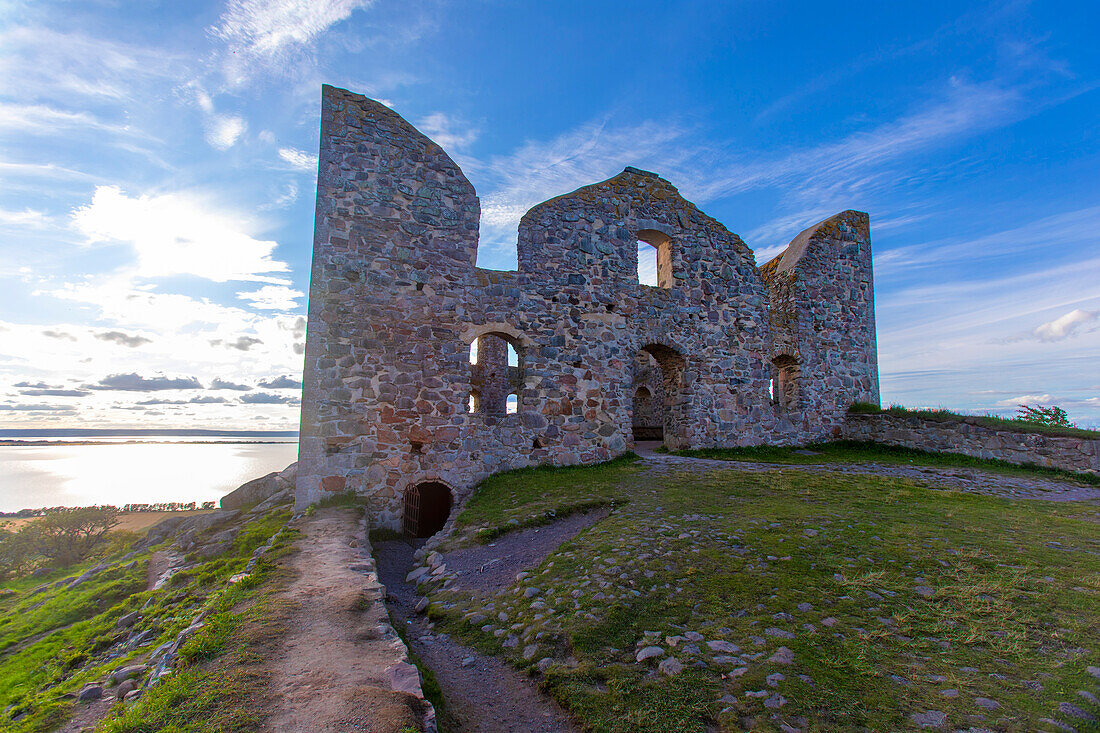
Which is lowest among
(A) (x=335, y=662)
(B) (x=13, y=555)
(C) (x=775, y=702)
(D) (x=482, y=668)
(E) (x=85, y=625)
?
(B) (x=13, y=555)

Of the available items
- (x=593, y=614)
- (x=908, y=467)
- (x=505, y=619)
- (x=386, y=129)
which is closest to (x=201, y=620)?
(x=505, y=619)

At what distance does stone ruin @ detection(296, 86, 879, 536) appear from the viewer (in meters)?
9.66

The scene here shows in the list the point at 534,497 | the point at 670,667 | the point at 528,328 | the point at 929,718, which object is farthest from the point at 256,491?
the point at 929,718

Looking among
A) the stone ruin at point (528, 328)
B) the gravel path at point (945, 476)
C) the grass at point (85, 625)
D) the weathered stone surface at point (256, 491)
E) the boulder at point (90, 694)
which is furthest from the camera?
the weathered stone surface at point (256, 491)

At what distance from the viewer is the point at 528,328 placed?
1116 centimetres

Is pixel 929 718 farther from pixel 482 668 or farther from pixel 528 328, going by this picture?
pixel 528 328

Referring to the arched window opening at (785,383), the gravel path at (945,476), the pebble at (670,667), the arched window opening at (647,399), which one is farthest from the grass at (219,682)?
the arched window opening at (647,399)

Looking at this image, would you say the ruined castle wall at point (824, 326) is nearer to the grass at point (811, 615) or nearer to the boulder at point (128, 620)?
the grass at point (811, 615)

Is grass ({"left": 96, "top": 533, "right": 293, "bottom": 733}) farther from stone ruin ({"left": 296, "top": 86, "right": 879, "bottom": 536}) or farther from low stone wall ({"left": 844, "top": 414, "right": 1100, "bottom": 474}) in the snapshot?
low stone wall ({"left": 844, "top": 414, "right": 1100, "bottom": 474})

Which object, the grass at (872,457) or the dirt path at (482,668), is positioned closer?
the dirt path at (482,668)

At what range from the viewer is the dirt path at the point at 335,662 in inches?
110

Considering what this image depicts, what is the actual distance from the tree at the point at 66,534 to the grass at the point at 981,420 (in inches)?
997

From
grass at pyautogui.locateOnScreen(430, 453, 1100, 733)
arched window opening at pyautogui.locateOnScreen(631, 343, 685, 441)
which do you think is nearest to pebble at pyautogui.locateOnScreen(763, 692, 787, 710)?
grass at pyautogui.locateOnScreen(430, 453, 1100, 733)

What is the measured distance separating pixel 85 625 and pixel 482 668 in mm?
7431
